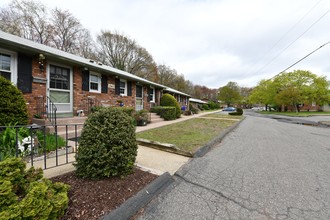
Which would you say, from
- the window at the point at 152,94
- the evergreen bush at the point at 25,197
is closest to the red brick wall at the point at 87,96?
the window at the point at 152,94

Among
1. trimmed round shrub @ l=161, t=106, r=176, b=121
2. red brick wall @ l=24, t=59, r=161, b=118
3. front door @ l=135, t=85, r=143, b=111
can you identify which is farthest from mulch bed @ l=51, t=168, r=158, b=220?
front door @ l=135, t=85, r=143, b=111

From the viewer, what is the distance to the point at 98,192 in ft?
7.36

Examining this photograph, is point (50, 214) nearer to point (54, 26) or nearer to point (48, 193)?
point (48, 193)

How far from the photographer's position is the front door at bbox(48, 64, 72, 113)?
7.08 m

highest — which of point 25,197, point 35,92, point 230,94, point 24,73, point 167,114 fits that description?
point 230,94

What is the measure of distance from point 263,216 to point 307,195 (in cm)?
114

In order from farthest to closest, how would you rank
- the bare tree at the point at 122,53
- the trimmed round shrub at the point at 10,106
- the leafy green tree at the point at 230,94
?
the leafy green tree at the point at 230,94, the bare tree at the point at 122,53, the trimmed round shrub at the point at 10,106

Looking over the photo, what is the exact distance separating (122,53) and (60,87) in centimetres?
2061

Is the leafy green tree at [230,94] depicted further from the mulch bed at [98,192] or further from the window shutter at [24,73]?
the mulch bed at [98,192]

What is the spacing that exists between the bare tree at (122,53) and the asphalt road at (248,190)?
25.8 meters

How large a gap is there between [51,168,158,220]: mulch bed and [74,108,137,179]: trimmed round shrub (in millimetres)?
136

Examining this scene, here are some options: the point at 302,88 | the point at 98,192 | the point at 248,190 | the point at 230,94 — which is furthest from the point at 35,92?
the point at 230,94

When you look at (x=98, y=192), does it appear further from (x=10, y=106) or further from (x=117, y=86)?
(x=117, y=86)

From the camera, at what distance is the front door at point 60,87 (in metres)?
7.08
